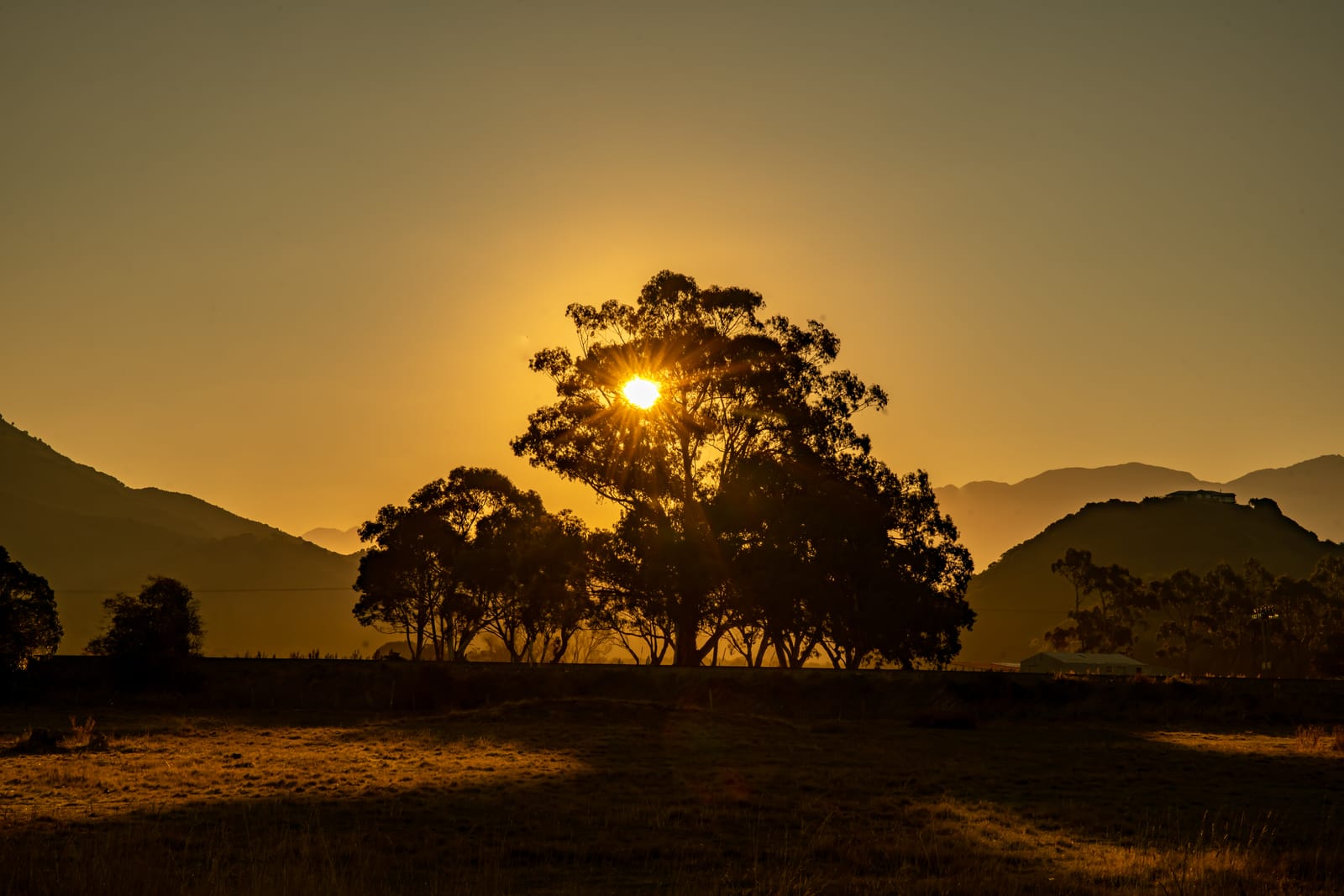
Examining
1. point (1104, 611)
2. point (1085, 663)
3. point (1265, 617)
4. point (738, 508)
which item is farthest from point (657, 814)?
point (1104, 611)

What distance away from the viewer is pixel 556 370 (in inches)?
2549

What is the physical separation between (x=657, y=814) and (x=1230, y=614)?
401ft

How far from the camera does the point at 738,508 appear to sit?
59.9 meters

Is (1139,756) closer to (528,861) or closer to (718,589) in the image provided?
(528,861)

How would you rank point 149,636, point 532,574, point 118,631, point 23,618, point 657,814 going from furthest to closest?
point 532,574
point 118,631
point 149,636
point 23,618
point 657,814

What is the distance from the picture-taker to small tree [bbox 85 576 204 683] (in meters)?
51.5

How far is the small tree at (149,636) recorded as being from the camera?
169 ft

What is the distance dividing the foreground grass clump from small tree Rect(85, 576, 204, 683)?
42.6 ft

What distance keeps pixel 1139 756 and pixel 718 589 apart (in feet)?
96.3

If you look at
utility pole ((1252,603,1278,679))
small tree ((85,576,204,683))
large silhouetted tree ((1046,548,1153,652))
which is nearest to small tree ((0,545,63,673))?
small tree ((85,576,204,683))

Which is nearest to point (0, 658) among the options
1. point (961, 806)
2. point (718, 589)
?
point (718, 589)

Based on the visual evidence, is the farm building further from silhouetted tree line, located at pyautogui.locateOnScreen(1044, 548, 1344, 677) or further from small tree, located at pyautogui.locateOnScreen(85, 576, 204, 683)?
small tree, located at pyautogui.locateOnScreen(85, 576, 204, 683)

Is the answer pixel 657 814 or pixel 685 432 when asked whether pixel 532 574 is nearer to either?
pixel 685 432

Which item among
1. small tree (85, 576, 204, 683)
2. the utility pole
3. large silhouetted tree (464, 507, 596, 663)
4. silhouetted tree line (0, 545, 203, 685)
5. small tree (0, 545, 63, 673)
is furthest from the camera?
the utility pole
